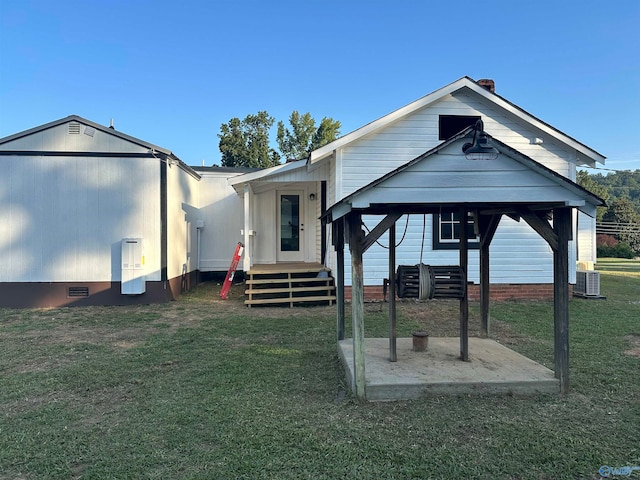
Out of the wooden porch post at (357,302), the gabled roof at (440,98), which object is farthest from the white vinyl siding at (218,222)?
the wooden porch post at (357,302)

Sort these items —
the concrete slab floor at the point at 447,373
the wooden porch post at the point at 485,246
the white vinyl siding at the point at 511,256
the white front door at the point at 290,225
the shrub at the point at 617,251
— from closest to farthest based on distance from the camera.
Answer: the concrete slab floor at the point at 447,373 → the wooden porch post at the point at 485,246 → the white vinyl siding at the point at 511,256 → the white front door at the point at 290,225 → the shrub at the point at 617,251

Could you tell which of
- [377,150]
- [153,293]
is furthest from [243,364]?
[377,150]

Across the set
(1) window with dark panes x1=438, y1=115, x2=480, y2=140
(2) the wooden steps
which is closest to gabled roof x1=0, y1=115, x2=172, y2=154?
(2) the wooden steps

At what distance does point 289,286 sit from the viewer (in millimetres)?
9141

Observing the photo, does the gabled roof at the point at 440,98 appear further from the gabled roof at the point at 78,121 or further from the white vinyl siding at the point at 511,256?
the gabled roof at the point at 78,121

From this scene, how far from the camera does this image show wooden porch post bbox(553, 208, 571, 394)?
12.5 ft

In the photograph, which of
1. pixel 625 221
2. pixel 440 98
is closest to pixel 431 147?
pixel 440 98

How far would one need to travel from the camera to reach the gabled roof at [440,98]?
8.66m

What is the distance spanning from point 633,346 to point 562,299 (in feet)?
9.09

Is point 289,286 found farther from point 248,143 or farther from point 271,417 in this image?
point 248,143

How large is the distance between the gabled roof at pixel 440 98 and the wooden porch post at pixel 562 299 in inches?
209

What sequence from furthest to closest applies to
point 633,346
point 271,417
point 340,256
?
point 633,346 → point 340,256 → point 271,417

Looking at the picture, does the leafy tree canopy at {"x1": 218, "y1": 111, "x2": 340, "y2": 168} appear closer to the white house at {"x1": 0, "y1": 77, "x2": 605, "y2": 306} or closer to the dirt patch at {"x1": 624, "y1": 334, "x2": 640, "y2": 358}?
the white house at {"x1": 0, "y1": 77, "x2": 605, "y2": 306}

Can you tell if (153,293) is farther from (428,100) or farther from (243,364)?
(428,100)
